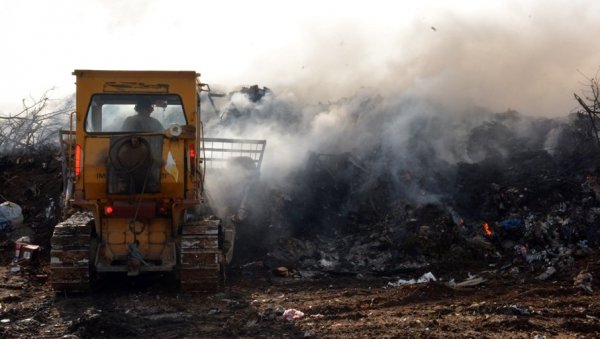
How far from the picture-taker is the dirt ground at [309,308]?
5.67 metres

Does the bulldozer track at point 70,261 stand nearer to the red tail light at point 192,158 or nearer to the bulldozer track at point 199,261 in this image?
the bulldozer track at point 199,261

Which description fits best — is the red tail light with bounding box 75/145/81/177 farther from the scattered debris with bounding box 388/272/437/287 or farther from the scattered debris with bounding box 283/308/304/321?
the scattered debris with bounding box 388/272/437/287

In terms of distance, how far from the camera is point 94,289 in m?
7.88

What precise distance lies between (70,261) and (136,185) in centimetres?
126

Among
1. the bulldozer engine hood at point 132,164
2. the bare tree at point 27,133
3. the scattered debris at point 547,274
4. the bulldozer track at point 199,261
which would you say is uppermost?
the bare tree at point 27,133

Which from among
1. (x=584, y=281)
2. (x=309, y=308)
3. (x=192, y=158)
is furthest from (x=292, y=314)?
(x=584, y=281)

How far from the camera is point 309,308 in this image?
6.70 m

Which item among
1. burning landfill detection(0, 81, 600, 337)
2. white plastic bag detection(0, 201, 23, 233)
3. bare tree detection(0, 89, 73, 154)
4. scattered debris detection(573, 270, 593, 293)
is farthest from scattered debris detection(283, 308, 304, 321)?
bare tree detection(0, 89, 73, 154)

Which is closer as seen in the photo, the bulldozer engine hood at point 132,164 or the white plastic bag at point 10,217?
the bulldozer engine hood at point 132,164

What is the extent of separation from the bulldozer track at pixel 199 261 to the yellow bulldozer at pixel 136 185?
0.01 metres

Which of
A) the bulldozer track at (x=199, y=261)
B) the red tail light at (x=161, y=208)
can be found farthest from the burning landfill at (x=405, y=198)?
the red tail light at (x=161, y=208)

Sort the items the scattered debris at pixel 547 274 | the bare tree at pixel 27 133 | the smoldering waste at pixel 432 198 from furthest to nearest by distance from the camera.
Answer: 1. the bare tree at pixel 27 133
2. the smoldering waste at pixel 432 198
3. the scattered debris at pixel 547 274

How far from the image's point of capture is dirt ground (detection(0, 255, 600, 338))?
5.67m

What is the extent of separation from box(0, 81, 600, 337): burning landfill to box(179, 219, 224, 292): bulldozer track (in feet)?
1.83
